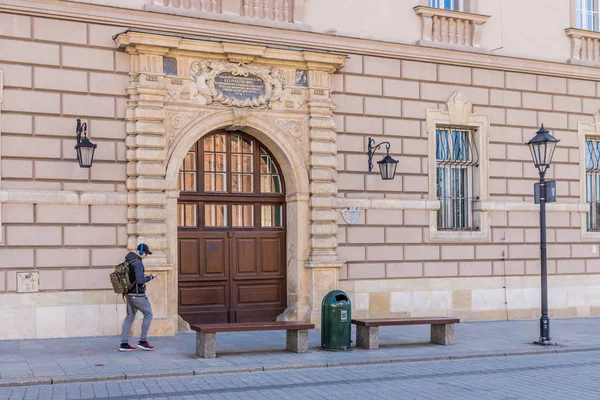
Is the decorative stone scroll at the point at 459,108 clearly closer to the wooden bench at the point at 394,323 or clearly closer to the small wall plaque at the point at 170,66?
the wooden bench at the point at 394,323

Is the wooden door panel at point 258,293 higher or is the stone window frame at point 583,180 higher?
the stone window frame at point 583,180

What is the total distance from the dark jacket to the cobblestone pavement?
8.55ft

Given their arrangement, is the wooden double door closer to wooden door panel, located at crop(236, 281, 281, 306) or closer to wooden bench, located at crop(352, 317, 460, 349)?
wooden door panel, located at crop(236, 281, 281, 306)

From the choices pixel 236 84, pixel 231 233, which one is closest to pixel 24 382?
pixel 231 233

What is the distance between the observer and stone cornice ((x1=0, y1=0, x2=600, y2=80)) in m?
15.2

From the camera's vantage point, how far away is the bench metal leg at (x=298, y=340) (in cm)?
1387

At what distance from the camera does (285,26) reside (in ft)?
56.9

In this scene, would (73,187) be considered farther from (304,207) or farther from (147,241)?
(304,207)

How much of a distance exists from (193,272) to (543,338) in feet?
22.5

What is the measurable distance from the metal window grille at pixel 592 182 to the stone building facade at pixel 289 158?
0.07 m

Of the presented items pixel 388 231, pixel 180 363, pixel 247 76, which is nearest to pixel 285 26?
pixel 247 76

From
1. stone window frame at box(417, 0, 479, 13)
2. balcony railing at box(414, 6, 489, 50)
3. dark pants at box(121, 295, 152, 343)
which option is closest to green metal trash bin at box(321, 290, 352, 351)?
dark pants at box(121, 295, 152, 343)

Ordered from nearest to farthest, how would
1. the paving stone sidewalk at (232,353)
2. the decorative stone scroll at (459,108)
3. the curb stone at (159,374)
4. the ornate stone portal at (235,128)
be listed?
the curb stone at (159,374)
the paving stone sidewalk at (232,353)
the ornate stone portal at (235,128)
the decorative stone scroll at (459,108)

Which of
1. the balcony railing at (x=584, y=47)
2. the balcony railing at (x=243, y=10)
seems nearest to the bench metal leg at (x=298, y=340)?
the balcony railing at (x=243, y=10)
